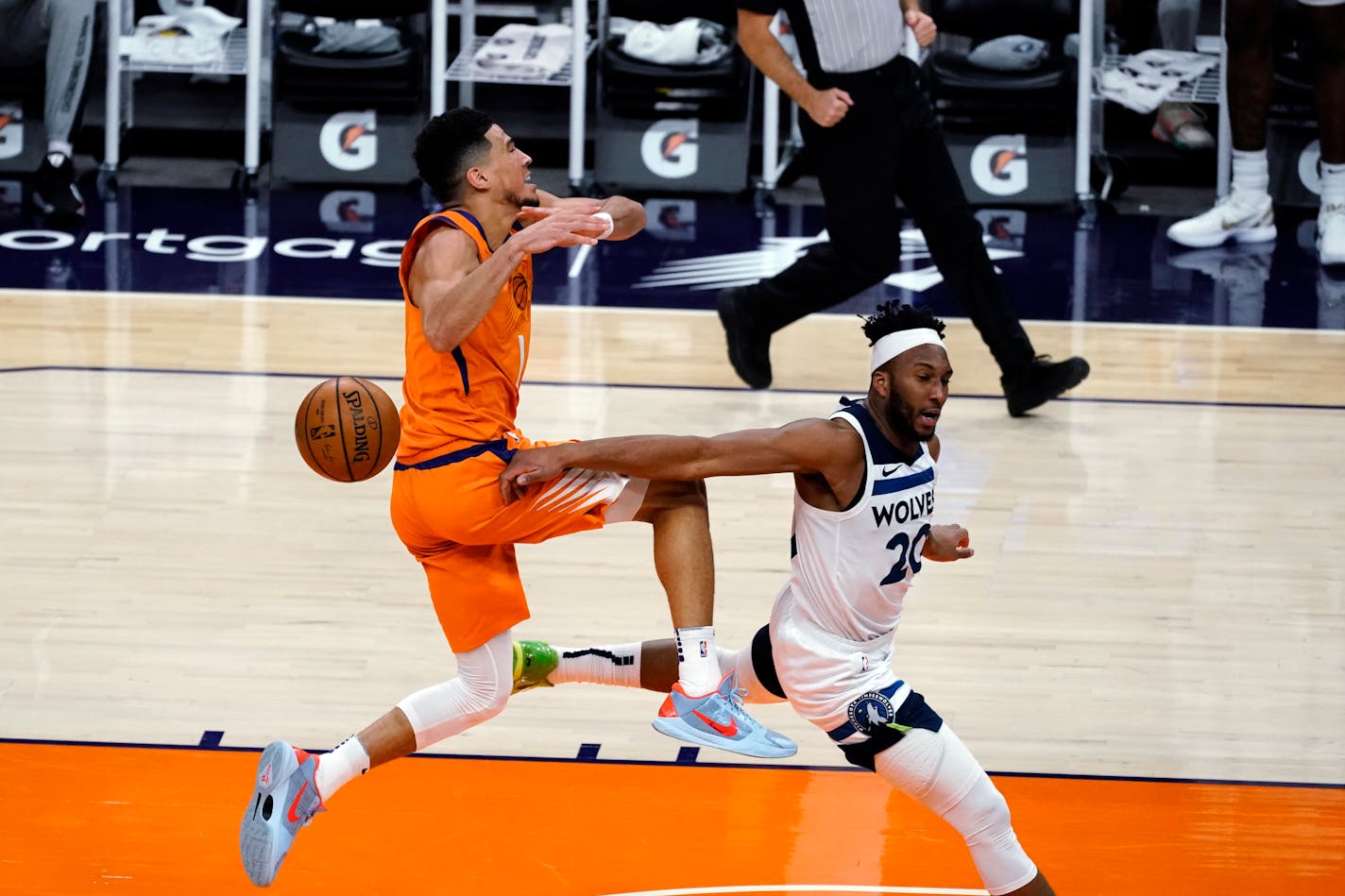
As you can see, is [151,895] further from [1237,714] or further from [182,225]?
[182,225]

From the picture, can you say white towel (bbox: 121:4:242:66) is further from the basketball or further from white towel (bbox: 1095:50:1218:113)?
the basketball

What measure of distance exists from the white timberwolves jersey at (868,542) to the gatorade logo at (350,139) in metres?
7.01

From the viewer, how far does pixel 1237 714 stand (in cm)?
502

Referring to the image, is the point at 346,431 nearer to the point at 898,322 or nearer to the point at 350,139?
the point at 898,322

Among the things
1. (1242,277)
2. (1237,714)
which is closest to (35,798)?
(1237,714)

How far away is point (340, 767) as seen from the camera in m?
4.02

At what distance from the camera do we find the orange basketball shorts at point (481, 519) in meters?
3.97

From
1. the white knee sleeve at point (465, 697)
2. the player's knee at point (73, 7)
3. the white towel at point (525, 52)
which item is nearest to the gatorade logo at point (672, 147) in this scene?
the white towel at point (525, 52)

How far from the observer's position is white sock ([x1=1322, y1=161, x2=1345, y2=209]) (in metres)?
9.23

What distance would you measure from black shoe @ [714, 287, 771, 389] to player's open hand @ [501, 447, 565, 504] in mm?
3463

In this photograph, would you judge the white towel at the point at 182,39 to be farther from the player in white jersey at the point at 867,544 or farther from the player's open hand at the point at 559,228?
the player in white jersey at the point at 867,544

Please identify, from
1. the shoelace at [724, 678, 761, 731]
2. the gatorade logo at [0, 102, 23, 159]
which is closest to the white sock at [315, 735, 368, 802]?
the shoelace at [724, 678, 761, 731]

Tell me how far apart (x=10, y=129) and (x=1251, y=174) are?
6.39 meters

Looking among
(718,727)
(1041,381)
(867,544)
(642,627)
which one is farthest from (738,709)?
(1041,381)
